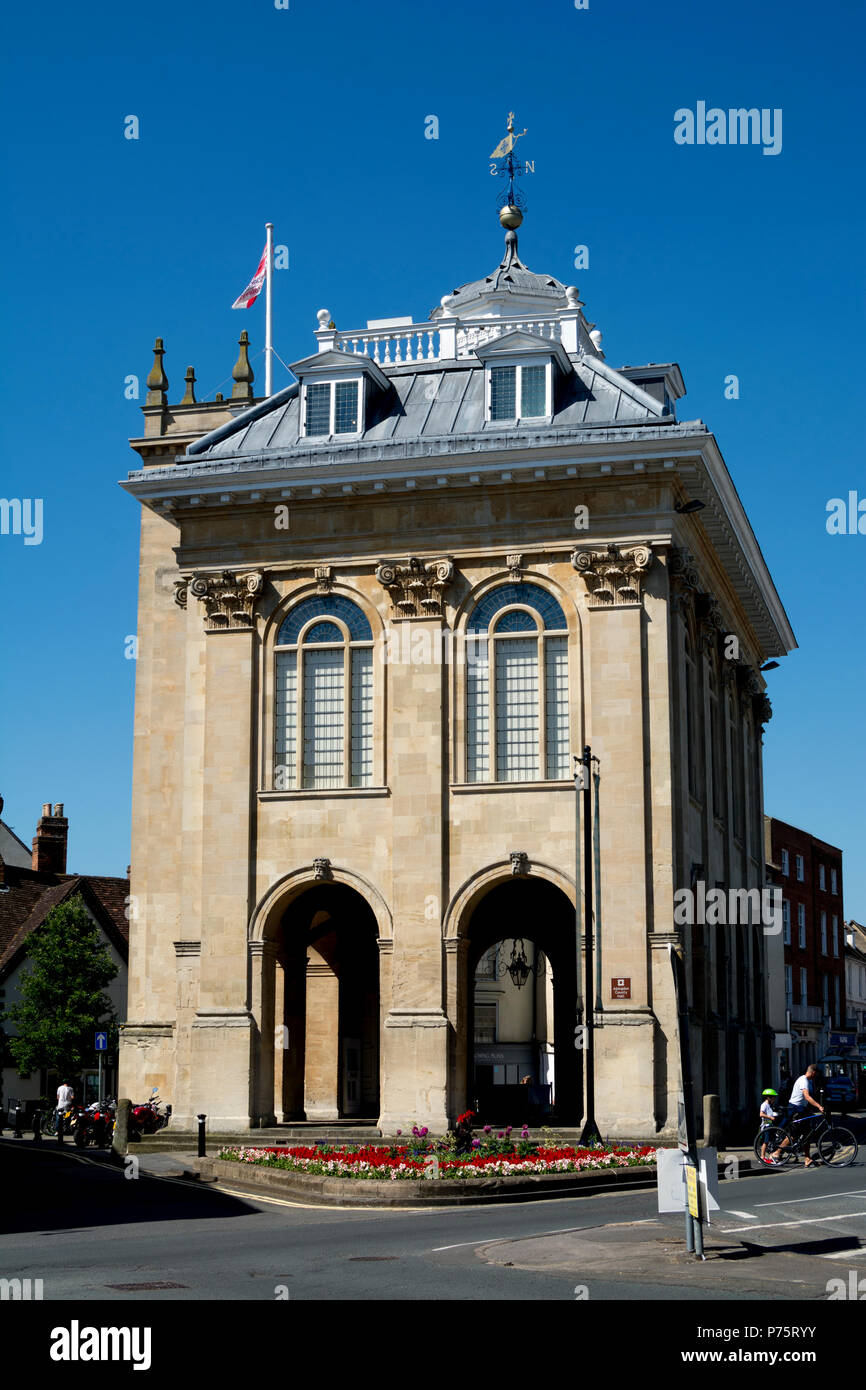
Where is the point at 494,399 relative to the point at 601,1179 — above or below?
above

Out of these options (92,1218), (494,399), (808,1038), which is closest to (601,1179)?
(92,1218)

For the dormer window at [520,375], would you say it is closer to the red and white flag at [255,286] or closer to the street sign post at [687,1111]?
the red and white flag at [255,286]

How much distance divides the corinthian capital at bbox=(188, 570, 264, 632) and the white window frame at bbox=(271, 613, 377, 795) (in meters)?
1.09

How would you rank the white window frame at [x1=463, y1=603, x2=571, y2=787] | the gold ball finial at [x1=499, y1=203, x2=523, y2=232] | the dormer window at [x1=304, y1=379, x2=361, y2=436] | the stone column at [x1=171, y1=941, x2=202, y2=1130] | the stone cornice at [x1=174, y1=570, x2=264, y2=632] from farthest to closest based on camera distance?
the gold ball finial at [x1=499, y1=203, x2=523, y2=232] → the dormer window at [x1=304, y1=379, x2=361, y2=436] → the stone cornice at [x1=174, y1=570, x2=264, y2=632] → the stone column at [x1=171, y1=941, x2=202, y2=1130] → the white window frame at [x1=463, y1=603, x2=571, y2=787]

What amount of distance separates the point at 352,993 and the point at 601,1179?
2036 cm

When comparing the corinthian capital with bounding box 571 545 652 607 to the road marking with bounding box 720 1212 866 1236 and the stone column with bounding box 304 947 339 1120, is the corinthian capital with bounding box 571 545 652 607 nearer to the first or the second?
the stone column with bounding box 304 947 339 1120

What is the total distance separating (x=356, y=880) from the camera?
39438mm

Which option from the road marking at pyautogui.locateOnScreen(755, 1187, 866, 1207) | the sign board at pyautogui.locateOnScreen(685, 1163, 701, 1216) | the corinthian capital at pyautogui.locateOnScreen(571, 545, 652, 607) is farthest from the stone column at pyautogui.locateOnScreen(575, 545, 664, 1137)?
the sign board at pyautogui.locateOnScreen(685, 1163, 701, 1216)

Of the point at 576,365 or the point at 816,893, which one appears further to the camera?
the point at 816,893

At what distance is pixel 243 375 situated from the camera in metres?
48.5

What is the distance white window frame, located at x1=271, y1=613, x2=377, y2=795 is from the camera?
40188 millimetres

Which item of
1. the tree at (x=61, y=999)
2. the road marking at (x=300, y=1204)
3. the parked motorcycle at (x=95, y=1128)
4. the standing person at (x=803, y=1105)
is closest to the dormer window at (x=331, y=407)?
the parked motorcycle at (x=95, y=1128)

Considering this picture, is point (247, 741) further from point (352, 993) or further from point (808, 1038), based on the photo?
point (808, 1038)
